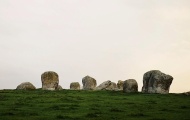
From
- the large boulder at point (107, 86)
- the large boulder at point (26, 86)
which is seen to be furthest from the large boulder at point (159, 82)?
the large boulder at point (26, 86)

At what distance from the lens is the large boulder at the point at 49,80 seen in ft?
183

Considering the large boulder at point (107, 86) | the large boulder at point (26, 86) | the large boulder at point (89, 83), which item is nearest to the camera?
the large boulder at point (26, 86)

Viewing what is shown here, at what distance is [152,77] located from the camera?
49.2 metres

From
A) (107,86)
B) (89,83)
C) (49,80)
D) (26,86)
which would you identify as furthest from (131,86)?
(26,86)

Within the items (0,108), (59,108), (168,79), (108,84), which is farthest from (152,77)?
(0,108)

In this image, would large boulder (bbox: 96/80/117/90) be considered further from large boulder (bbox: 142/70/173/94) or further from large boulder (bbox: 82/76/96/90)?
large boulder (bbox: 142/70/173/94)

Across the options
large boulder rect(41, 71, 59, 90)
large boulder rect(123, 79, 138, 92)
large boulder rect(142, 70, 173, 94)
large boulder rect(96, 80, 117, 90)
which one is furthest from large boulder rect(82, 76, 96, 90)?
large boulder rect(142, 70, 173, 94)

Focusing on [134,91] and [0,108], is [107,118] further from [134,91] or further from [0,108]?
[134,91]

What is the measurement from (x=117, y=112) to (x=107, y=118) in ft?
11.5

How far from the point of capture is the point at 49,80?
56.1 metres

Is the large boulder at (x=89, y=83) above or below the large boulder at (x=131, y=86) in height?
above

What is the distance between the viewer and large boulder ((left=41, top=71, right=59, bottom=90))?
55.8m

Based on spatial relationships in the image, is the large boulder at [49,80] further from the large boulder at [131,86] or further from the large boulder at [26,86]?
the large boulder at [131,86]

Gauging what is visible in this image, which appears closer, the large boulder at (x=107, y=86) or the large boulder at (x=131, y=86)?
the large boulder at (x=131, y=86)
